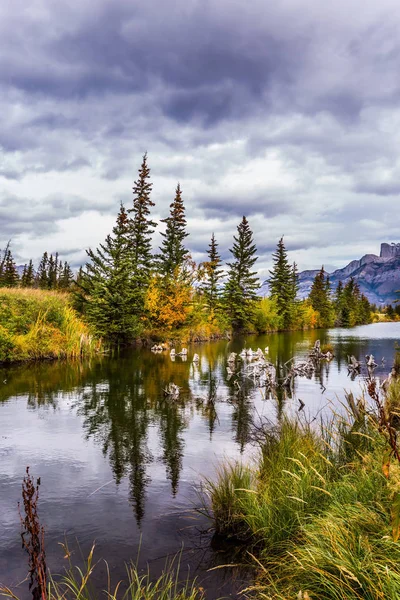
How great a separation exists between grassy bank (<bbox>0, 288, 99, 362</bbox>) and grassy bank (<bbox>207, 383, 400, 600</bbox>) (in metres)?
16.5

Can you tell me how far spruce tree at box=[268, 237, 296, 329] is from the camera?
65.6 meters

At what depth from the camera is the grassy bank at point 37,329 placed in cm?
1988

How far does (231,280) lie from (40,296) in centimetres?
3553

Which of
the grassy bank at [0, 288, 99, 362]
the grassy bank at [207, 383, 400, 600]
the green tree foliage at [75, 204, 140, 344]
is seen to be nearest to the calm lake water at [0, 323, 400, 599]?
the grassy bank at [207, 383, 400, 600]

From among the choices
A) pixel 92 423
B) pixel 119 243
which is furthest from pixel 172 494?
pixel 119 243

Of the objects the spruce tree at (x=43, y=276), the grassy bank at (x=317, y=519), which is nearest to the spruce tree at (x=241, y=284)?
the spruce tree at (x=43, y=276)

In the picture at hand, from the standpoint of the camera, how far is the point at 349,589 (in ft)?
9.76

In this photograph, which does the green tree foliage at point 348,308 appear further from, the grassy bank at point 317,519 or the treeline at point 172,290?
the grassy bank at point 317,519

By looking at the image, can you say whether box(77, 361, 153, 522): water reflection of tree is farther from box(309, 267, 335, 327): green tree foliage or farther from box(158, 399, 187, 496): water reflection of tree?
box(309, 267, 335, 327): green tree foliage

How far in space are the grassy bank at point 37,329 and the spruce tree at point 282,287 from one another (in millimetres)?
44311

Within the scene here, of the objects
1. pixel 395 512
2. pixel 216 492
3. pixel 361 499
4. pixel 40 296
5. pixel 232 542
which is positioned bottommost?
pixel 232 542

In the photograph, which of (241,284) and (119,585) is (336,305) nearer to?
(241,284)

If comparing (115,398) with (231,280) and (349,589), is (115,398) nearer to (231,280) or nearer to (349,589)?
(349,589)

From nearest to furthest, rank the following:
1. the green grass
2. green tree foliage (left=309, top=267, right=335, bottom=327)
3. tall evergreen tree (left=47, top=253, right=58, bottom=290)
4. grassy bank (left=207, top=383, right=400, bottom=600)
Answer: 1. grassy bank (left=207, top=383, right=400, bottom=600)
2. the green grass
3. tall evergreen tree (left=47, top=253, right=58, bottom=290)
4. green tree foliage (left=309, top=267, right=335, bottom=327)
